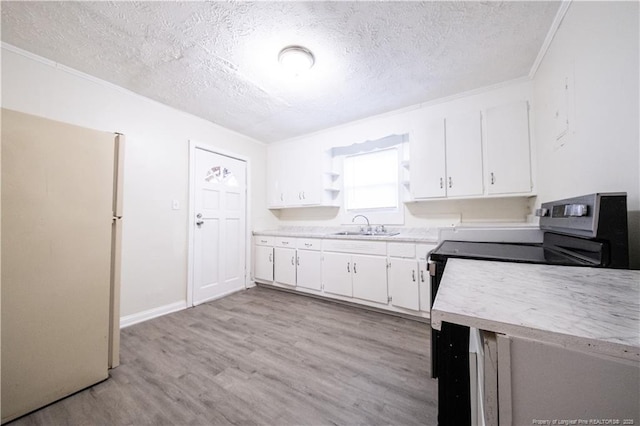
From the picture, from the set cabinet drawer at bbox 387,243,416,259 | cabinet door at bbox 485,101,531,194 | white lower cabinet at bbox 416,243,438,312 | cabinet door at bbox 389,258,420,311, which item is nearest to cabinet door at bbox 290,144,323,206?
cabinet drawer at bbox 387,243,416,259

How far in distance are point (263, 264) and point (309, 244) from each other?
2.93 feet

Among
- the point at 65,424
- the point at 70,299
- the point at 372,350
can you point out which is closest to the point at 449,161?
the point at 372,350

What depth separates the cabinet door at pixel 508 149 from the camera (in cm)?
212

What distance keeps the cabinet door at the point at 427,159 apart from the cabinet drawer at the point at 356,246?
2.34 feet

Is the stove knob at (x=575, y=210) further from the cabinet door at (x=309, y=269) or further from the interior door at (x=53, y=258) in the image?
the interior door at (x=53, y=258)

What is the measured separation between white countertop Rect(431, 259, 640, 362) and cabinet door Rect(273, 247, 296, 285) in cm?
258

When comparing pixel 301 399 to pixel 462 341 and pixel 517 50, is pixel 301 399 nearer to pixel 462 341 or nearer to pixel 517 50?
pixel 462 341

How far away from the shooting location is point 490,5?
56.3 inches

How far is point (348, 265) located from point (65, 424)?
2.30 m

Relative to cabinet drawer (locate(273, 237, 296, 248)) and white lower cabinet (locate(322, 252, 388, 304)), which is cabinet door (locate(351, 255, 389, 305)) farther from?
cabinet drawer (locate(273, 237, 296, 248))

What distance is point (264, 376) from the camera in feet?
5.01

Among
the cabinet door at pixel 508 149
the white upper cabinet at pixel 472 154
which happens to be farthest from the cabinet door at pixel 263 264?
the cabinet door at pixel 508 149

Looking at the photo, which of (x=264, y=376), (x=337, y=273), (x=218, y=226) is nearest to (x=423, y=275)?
(x=337, y=273)

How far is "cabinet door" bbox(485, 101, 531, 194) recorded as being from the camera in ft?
6.97
